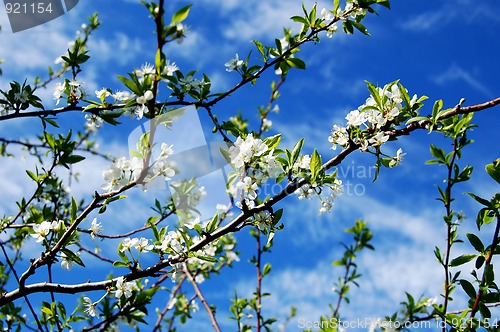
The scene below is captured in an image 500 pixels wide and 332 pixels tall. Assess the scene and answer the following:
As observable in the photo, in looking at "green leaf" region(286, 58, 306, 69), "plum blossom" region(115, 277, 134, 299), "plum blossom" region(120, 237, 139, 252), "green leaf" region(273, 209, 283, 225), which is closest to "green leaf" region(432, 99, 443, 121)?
"green leaf" region(273, 209, 283, 225)

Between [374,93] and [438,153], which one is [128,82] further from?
[438,153]

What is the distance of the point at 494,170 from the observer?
2416 millimetres

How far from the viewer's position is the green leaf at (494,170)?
7.93 feet

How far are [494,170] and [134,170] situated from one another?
1.92 meters

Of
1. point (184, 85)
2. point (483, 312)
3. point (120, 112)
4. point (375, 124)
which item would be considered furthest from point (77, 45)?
point (483, 312)

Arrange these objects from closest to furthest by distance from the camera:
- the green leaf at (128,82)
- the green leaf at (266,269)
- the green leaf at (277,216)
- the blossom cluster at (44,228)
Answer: the green leaf at (128,82) → the green leaf at (277,216) → the blossom cluster at (44,228) → the green leaf at (266,269)

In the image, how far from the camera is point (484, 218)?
2.42 m

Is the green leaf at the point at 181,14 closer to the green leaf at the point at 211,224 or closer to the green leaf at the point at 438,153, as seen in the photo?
the green leaf at the point at 211,224

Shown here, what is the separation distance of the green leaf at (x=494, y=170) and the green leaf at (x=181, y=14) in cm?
180

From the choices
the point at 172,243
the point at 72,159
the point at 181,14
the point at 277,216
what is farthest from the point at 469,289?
the point at 72,159

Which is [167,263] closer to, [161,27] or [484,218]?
[161,27]

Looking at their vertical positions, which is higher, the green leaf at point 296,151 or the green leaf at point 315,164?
the green leaf at point 296,151

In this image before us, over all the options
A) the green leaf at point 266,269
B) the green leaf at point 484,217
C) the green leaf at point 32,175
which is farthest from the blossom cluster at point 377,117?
the green leaf at point 266,269

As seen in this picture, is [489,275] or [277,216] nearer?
[277,216]
